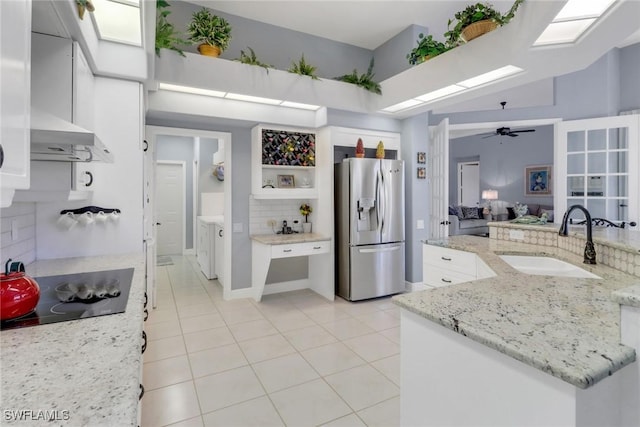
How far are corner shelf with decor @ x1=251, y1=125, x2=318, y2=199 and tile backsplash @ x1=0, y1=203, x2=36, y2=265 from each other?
7.71 feet

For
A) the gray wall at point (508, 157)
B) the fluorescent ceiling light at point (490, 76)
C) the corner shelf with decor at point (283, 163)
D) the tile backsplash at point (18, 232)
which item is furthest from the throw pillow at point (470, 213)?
the tile backsplash at point (18, 232)

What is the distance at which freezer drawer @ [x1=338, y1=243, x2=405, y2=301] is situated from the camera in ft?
13.6

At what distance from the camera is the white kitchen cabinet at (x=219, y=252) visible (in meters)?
4.67

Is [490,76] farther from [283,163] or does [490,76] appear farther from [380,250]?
[283,163]

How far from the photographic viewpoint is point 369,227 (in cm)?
420

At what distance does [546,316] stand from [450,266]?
1581 millimetres

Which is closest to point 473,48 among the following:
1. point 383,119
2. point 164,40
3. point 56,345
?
point 383,119

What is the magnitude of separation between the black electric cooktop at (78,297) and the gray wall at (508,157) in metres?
10.2

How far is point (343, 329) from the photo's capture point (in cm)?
334

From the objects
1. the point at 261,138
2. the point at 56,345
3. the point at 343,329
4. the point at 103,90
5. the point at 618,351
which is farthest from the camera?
the point at 261,138

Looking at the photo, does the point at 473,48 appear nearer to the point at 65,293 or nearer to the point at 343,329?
the point at 343,329

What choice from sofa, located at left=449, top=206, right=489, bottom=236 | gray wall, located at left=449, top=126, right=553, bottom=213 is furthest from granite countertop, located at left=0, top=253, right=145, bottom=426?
gray wall, located at left=449, top=126, right=553, bottom=213

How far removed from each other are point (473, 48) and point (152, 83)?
296 cm

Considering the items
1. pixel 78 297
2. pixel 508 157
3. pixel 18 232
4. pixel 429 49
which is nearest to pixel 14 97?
pixel 78 297
